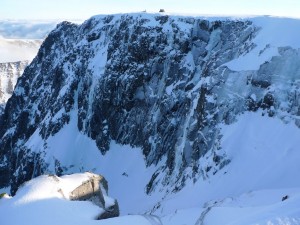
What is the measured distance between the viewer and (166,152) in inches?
2114

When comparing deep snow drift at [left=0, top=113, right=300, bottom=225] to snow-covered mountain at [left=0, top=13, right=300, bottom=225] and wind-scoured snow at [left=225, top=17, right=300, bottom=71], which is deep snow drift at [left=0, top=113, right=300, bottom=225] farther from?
wind-scoured snow at [left=225, top=17, right=300, bottom=71]

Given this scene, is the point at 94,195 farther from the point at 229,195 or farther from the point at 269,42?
the point at 269,42

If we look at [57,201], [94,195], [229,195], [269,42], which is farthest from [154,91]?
[57,201]

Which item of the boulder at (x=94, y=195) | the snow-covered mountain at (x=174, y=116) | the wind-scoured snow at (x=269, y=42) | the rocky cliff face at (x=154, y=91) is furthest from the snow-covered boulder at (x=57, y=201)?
the wind-scoured snow at (x=269, y=42)

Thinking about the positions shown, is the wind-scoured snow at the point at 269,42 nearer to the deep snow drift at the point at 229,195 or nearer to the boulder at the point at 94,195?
the deep snow drift at the point at 229,195

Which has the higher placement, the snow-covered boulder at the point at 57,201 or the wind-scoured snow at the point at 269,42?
the wind-scoured snow at the point at 269,42

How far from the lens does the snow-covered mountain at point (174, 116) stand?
33094mm

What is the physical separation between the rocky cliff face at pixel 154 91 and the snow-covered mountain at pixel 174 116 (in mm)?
159

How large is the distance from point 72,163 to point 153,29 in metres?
25.3

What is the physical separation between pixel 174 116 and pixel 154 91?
22.7 feet

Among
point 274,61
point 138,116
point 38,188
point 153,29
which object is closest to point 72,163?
point 138,116

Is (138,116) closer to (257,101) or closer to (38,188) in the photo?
(257,101)

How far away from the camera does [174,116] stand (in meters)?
54.8

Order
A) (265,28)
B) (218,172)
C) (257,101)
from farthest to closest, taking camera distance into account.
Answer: (265,28) → (257,101) → (218,172)
